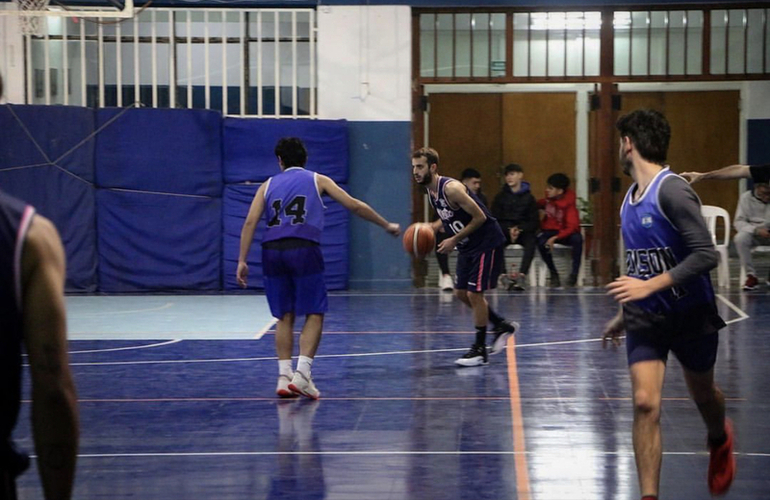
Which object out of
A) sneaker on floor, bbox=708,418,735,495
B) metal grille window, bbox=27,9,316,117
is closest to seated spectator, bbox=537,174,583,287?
metal grille window, bbox=27,9,316,117

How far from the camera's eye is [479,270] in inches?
353

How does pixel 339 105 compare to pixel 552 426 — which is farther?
pixel 339 105

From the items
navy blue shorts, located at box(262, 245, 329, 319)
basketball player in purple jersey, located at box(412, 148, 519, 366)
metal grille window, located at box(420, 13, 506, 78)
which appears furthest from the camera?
metal grille window, located at box(420, 13, 506, 78)

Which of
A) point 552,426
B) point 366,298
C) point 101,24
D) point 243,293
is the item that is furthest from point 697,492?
point 101,24

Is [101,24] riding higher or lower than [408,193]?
higher

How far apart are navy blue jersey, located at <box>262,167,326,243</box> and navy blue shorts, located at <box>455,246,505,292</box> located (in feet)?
5.55

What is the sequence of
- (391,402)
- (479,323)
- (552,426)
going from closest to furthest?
(552,426) → (391,402) → (479,323)

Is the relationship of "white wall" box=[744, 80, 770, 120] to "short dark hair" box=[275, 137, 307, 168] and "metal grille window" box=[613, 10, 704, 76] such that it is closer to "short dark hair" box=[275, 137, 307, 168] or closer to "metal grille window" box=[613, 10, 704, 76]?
"metal grille window" box=[613, 10, 704, 76]

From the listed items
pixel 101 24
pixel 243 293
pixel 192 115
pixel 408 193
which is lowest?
pixel 243 293

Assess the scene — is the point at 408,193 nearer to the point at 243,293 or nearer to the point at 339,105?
the point at 339,105

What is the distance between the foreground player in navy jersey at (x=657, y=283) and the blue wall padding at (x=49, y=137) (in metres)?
11.1

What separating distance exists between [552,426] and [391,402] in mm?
1262

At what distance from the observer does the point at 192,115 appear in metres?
14.9

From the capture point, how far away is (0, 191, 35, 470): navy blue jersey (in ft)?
7.09
